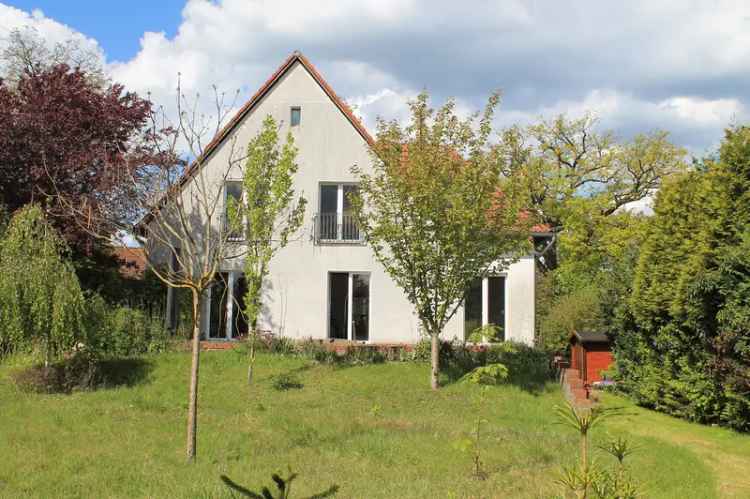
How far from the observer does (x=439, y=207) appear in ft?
44.4

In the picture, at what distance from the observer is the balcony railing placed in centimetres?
1895

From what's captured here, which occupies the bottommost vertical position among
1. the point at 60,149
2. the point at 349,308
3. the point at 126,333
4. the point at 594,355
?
the point at 594,355

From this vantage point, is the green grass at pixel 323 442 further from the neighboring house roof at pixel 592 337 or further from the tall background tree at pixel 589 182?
the tall background tree at pixel 589 182

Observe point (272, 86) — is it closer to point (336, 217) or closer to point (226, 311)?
point (336, 217)

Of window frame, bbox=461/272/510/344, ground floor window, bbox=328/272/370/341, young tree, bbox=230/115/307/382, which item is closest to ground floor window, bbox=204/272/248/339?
ground floor window, bbox=328/272/370/341

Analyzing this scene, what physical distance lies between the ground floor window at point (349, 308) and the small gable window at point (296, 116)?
15.3 ft

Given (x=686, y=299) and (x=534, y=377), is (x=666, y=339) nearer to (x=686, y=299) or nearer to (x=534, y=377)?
(x=686, y=299)

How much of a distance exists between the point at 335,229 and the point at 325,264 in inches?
43.2

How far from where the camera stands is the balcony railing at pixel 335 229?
62.2 feet

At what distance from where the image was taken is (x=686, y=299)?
1070cm

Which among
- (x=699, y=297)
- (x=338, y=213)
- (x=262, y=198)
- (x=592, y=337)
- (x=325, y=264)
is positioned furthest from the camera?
(x=338, y=213)

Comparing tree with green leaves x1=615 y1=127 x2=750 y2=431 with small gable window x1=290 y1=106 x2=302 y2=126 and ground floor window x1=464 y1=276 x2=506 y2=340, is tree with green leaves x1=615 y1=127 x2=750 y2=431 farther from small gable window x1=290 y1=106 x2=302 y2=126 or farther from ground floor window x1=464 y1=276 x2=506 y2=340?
small gable window x1=290 y1=106 x2=302 y2=126

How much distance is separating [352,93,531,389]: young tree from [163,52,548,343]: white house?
4349 mm

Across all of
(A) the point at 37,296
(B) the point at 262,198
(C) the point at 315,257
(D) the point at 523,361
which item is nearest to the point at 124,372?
(A) the point at 37,296
